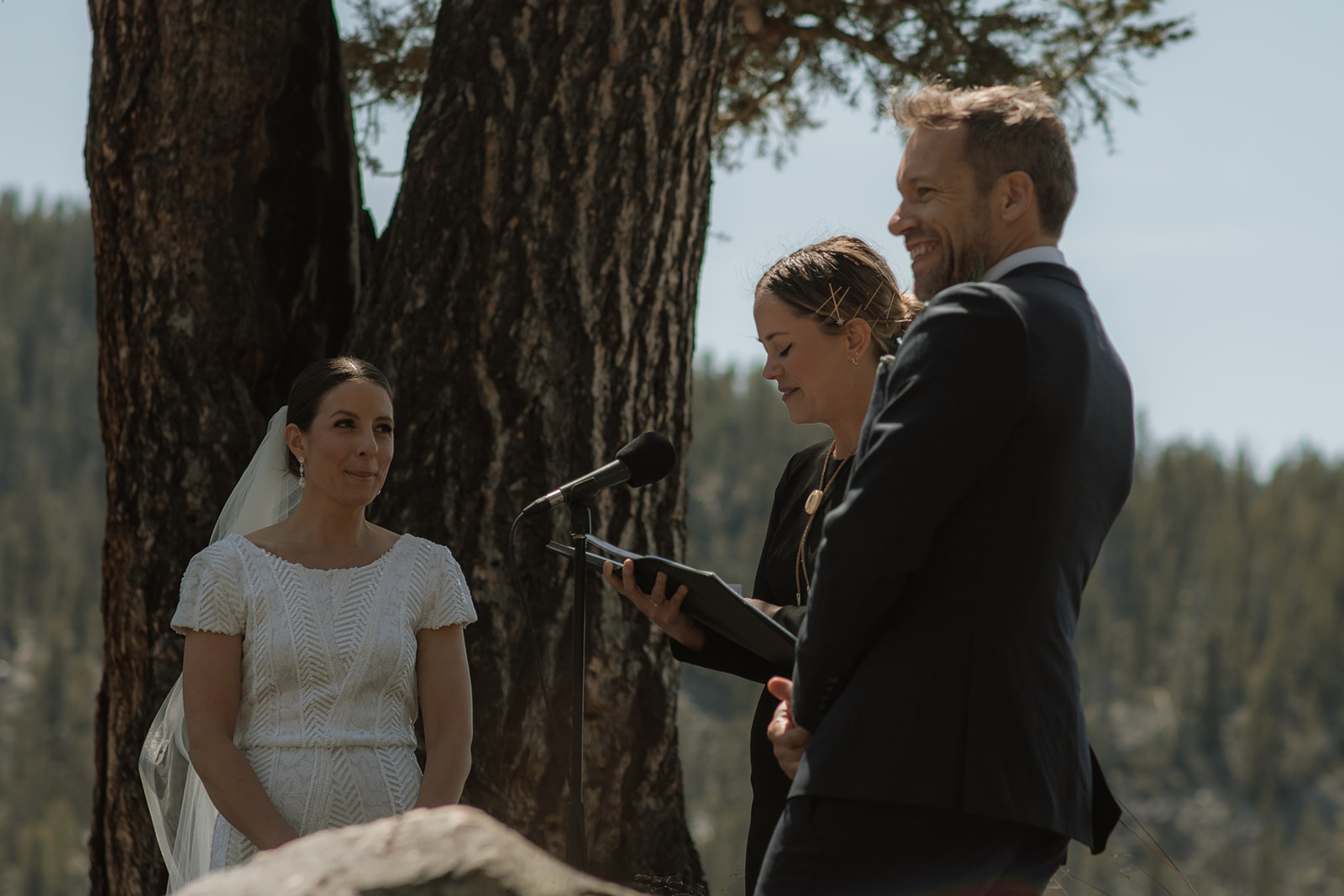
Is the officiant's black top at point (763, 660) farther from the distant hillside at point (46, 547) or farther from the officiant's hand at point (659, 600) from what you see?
the distant hillside at point (46, 547)

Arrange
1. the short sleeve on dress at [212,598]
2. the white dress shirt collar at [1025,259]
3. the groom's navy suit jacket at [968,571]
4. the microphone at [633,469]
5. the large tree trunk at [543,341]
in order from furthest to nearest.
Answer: the large tree trunk at [543,341] → the short sleeve on dress at [212,598] → the microphone at [633,469] → the white dress shirt collar at [1025,259] → the groom's navy suit jacket at [968,571]

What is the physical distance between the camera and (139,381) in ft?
11.2

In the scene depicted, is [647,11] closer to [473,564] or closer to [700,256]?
[700,256]

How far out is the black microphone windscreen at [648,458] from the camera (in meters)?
2.51

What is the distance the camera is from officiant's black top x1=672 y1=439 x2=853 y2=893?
248 cm

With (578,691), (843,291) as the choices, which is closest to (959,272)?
(843,291)

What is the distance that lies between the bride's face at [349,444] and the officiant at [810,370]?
613 mm

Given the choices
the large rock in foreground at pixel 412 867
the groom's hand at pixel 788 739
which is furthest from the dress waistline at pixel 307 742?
the large rock in foreground at pixel 412 867

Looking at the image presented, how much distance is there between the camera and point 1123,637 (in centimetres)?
9644

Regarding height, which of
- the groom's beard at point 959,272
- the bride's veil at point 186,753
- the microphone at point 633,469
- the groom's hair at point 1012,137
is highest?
the groom's hair at point 1012,137

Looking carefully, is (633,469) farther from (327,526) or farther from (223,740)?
(223,740)

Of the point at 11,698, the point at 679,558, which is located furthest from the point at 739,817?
the point at 679,558

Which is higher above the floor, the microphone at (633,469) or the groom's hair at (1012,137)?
the groom's hair at (1012,137)

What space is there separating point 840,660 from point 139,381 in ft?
7.89
